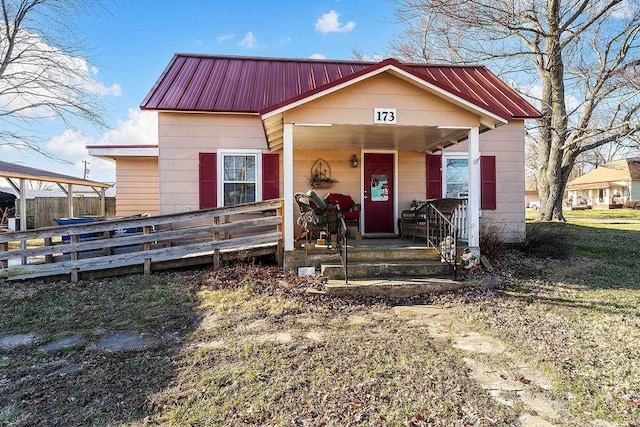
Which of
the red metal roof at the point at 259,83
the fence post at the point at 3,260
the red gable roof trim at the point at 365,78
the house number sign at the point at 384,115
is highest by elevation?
the red metal roof at the point at 259,83

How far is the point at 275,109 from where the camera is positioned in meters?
5.94

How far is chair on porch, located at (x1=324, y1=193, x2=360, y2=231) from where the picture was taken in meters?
7.93

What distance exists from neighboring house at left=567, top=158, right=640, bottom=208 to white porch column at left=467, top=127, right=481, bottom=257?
115 feet

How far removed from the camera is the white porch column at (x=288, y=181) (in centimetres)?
→ 614

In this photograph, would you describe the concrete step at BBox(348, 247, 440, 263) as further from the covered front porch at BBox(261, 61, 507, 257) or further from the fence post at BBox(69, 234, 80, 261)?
the fence post at BBox(69, 234, 80, 261)

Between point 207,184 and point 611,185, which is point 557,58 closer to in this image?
point 207,184

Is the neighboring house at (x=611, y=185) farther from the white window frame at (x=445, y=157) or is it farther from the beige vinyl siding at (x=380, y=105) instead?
the beige vinyl siding at (x=380, y=105)

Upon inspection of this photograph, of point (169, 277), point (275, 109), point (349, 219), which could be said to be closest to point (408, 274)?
point (349, 219)

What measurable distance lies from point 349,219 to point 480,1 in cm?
988

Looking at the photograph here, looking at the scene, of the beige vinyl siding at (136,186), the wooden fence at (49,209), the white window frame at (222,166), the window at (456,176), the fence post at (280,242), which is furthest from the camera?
the wooden fence at (49,209)

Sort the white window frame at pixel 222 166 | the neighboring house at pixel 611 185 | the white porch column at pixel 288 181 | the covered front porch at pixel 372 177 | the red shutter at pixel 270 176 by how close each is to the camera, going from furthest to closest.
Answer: the neighboring house at pixel 611 185, the covered front porch at pixel 372 177, the red shutter at pixel 270 176, the white window frame at pixel 222 166, the white porch column at pixel 288 181

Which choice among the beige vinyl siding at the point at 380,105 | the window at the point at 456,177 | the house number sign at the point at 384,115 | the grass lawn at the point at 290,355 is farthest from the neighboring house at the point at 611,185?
the grass lawn at the point at 290,355

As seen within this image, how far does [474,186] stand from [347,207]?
2668 mm

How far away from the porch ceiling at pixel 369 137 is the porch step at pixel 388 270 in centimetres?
240
